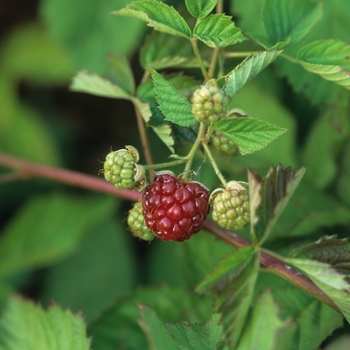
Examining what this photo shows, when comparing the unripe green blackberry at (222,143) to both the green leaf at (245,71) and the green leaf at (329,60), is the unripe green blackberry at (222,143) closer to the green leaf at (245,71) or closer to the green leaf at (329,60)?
the green leaf at (245,71)

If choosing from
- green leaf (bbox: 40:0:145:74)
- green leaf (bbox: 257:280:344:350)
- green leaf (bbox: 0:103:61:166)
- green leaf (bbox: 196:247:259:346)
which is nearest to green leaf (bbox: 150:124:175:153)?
green leaf (bbox: 196:247:259:346)

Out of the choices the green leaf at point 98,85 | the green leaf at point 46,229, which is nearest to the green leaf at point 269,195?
the green leaf at point 98,85

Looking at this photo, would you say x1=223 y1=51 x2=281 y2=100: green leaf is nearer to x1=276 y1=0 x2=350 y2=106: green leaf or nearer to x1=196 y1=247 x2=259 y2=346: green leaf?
x1=196 y1=247 x2=259 y2=346: green leaf

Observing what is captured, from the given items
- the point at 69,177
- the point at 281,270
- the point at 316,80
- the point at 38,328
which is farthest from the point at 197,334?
the point at 316,80

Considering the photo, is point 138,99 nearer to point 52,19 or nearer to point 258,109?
point 258,109

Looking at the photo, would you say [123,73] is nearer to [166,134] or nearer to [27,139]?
[166,134]

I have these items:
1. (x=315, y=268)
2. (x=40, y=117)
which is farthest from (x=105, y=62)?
(x=315, y=268)
